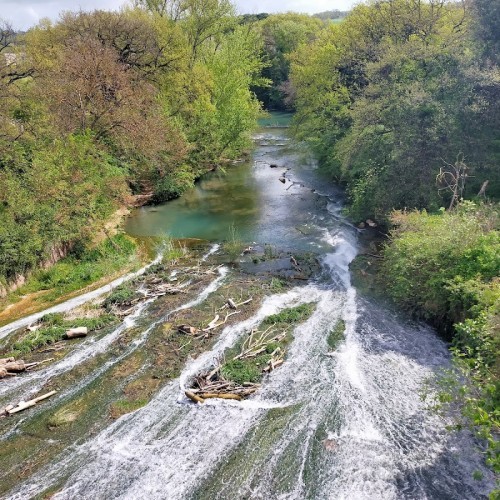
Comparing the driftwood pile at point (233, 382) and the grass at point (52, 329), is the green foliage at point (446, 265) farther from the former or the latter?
the grass at point (52, 329)

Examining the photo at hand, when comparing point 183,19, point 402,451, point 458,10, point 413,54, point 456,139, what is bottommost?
point 402,451

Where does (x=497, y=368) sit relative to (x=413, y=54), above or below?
below

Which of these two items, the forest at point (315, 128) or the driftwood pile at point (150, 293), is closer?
the forest at point (315, 128)

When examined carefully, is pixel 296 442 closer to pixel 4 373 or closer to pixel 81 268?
pixel 4 373

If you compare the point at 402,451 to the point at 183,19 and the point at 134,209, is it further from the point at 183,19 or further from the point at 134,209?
the point at 183,19

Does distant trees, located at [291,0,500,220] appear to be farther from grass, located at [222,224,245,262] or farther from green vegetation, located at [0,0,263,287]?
green vegetation, located at [0,0,263,287]

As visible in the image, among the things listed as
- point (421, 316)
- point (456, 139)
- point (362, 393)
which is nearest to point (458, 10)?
point (456, 139)

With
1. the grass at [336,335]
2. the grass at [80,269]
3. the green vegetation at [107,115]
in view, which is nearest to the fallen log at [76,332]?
the grass at [80,269]
